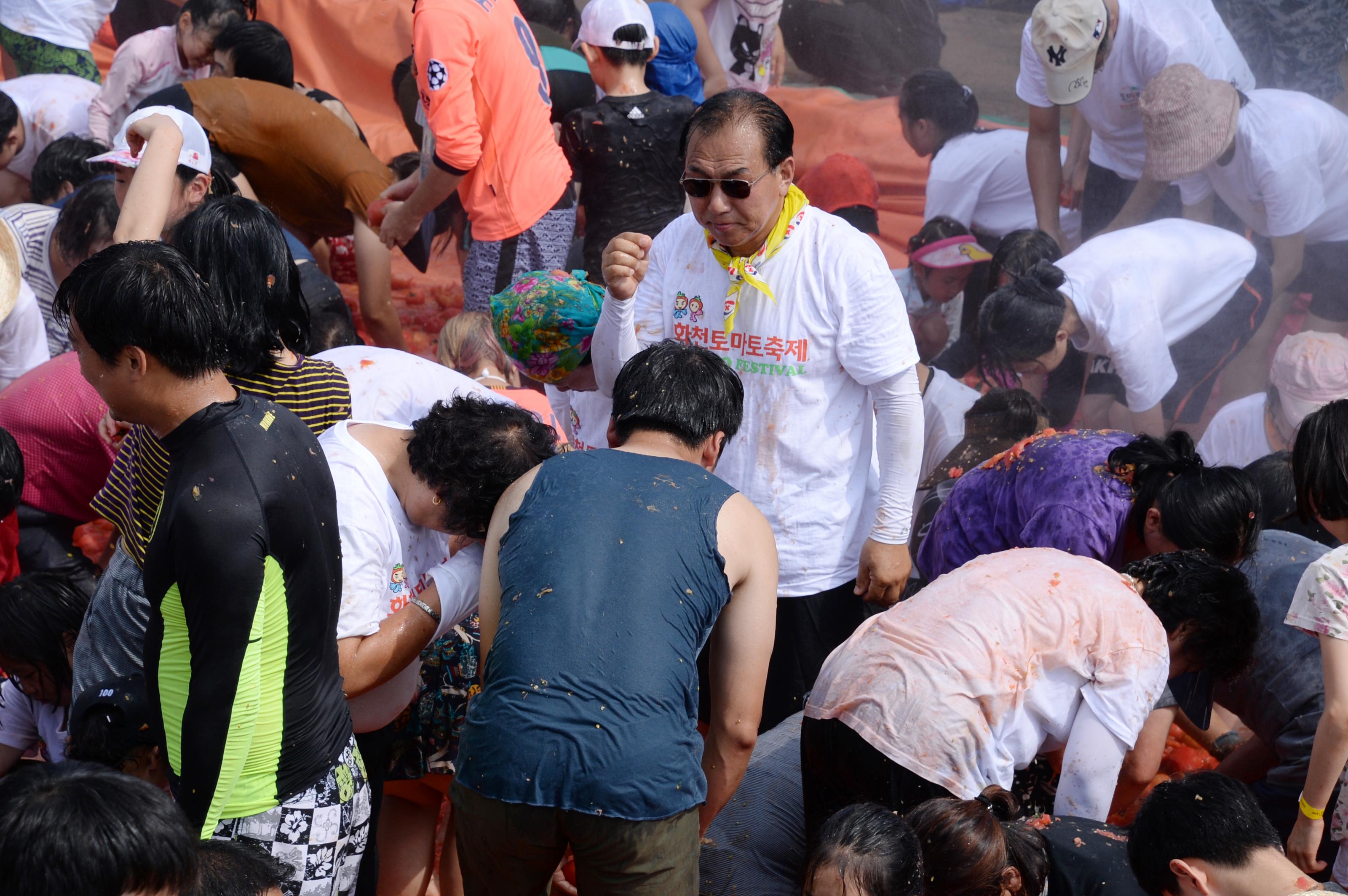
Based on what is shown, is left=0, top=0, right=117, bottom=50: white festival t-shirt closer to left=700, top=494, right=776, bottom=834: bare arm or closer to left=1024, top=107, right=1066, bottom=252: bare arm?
left=1024, top=107, right=1066, bottom=252: bare arm

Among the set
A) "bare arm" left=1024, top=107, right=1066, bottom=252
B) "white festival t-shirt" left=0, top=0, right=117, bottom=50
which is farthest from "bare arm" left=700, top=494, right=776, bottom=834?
"white festival t-shirt" left=0, top=0, right=117, bottom=50

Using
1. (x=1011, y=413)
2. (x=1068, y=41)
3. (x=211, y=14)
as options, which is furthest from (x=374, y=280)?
(x=1068, y=41)

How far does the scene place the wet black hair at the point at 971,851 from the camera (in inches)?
77.7

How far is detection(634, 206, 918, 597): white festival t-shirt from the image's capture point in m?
2.67

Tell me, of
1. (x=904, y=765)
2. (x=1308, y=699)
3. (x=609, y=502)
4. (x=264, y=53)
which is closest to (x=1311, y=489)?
(x=1308, y=699)

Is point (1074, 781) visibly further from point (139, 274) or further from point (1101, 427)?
point (1101, 427)

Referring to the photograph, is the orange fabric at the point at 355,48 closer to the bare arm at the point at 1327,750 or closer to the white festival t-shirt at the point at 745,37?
the white festival t-shirt at the point at 745,37

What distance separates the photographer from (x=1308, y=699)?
8.82ft

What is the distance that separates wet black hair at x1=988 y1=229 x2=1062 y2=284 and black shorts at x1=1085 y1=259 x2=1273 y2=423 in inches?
18.7

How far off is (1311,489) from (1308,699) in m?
0.54

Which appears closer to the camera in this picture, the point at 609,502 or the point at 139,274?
the point at 139,274

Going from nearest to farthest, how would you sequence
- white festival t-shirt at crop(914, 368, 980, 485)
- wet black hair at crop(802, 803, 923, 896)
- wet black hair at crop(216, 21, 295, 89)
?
wet black hair at crop(802, 803, 923, 896)
white festival t-shirt at crop(914, 368, 980, 485)
wet black hair at crop(216, 21, 295, 89)

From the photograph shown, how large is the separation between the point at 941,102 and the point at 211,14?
3.21 m

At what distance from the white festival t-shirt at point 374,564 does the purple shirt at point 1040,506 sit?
1299 mm
